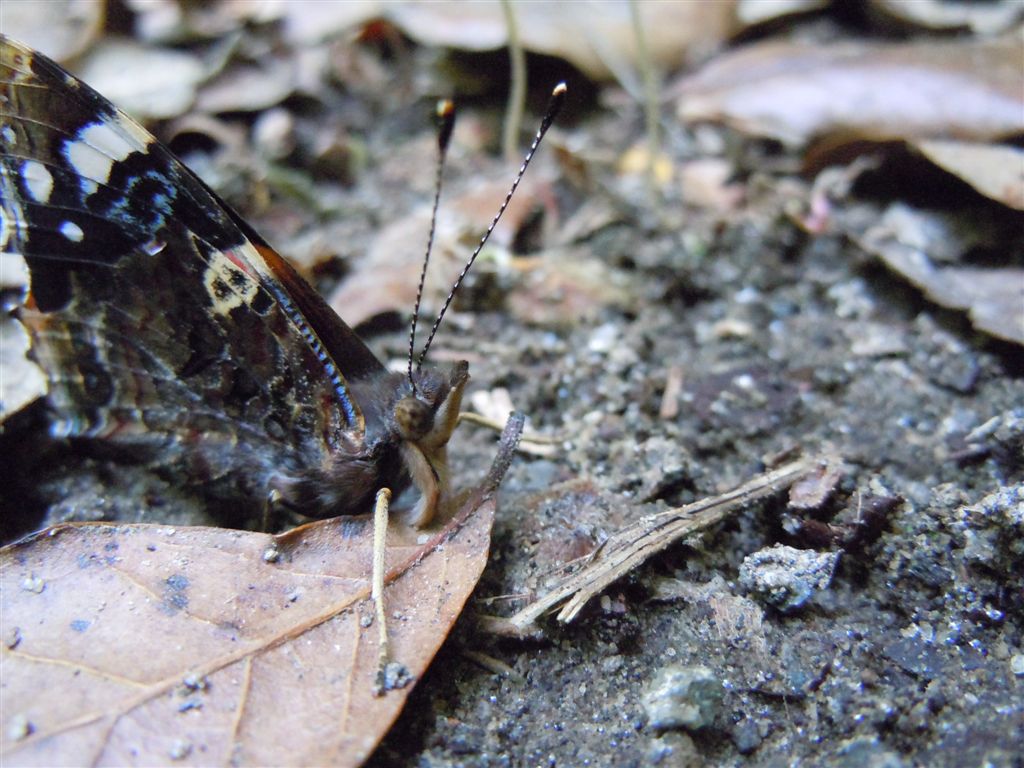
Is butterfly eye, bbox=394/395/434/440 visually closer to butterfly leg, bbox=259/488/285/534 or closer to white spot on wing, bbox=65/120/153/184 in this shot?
butterfly leg, bbox=259/488/285/534

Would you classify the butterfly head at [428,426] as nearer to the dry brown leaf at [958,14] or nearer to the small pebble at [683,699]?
the small pebble at [683,699]

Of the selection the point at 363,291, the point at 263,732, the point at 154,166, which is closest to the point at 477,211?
the point at 363,291

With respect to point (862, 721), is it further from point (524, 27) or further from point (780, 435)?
point (524, 27)

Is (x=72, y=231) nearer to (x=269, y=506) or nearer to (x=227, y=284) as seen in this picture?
(x=227, y=284)

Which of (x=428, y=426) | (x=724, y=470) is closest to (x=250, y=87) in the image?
(x=428, y=426)

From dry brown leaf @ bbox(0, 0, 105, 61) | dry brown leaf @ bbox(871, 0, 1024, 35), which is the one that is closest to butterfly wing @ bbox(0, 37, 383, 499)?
dry brown leaf @ bbox(0, 0, 105, 61)
